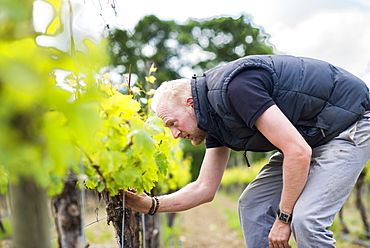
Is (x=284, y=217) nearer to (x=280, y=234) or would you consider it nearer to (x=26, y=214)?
(x=280, y=234)

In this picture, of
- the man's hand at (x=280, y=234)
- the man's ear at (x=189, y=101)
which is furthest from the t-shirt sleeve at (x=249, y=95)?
the man's hand at (x=280, y=234)

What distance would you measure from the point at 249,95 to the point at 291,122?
36 centimetres

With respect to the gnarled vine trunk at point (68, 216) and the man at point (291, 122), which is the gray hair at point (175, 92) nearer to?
the man at point (291, 122)

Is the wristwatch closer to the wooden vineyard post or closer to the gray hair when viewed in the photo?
the gray hair

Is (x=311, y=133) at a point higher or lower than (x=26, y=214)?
lower

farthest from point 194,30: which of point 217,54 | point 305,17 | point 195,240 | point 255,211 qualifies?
point 255,211

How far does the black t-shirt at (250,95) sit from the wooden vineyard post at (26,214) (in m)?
1.23

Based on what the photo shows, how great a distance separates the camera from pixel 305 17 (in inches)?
374

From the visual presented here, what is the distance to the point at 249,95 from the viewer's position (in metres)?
2.02

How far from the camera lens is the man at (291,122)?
204cm

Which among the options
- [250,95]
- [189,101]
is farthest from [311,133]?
[189,101]

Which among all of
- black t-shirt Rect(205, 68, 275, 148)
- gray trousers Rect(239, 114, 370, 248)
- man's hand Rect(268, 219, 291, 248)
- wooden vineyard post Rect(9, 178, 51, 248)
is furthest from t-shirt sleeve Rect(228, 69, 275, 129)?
wooden vineyard post Rect(9, 178, 51, 248)

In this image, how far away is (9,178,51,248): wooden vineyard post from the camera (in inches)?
39.9

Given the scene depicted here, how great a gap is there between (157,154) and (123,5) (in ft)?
2.83
